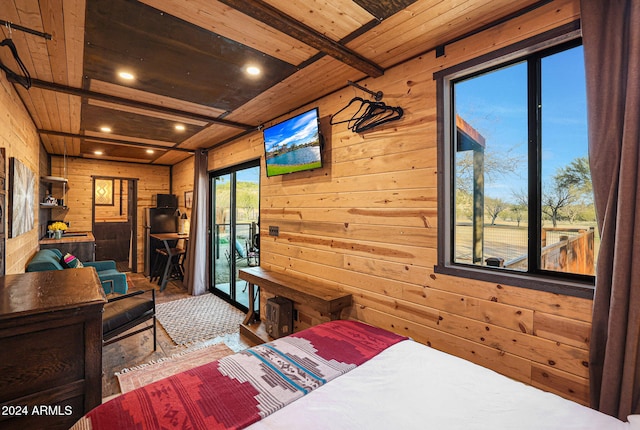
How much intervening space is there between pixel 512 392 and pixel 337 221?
6.08 feet

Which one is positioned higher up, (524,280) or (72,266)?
(524,280)

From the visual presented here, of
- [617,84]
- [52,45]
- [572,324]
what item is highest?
[52,45]

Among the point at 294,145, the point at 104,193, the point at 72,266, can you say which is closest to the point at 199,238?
the point at 72,266

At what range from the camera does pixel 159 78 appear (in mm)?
2559

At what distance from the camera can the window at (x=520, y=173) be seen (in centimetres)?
166

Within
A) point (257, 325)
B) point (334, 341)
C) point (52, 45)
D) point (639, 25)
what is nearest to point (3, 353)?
point (334, 341)

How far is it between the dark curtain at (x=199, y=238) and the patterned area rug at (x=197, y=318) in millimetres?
289

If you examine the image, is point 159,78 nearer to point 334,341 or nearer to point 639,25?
point 334,341

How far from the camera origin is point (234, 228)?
4.76 metres

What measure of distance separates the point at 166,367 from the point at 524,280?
3.01 metres

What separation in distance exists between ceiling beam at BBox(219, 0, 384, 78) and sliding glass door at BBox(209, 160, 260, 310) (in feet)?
7.29

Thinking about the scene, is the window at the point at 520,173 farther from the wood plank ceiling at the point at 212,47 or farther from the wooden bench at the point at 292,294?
the wooden bench at the point at 292,294

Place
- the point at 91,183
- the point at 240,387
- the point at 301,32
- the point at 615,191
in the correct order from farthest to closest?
the point at 91,183
the point at 301,32
the point at 615,191
the point at 240,387

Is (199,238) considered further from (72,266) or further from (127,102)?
(127,102)
